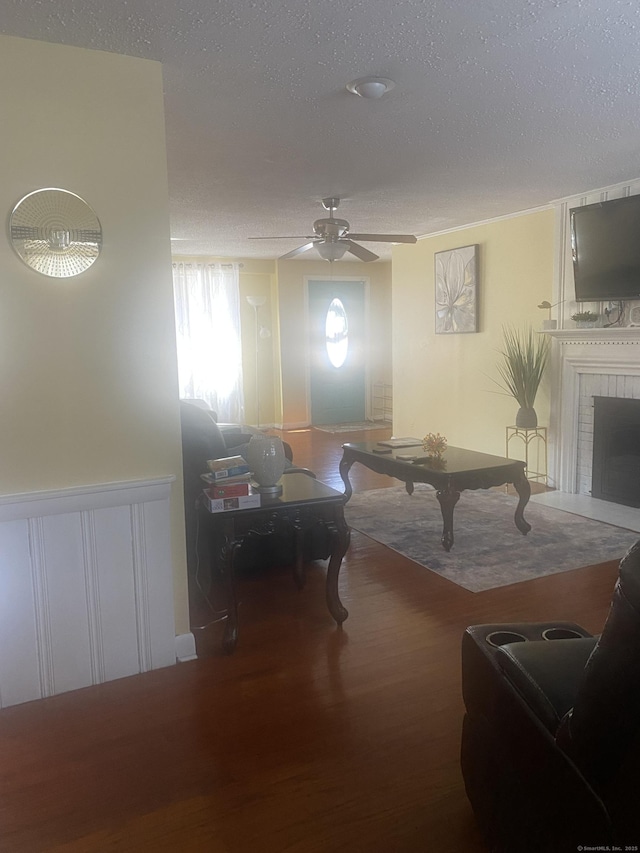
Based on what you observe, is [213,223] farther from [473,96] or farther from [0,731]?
[0,731]

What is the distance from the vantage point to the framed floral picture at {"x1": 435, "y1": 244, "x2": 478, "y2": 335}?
6.19 m

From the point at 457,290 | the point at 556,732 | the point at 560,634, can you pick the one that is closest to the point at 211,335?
the point at 457,290

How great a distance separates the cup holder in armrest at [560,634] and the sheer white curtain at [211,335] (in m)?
6.81

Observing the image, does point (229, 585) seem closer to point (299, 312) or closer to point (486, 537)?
point (486, 537)

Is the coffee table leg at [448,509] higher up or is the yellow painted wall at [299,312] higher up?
the yellow painted wall at [299,312]

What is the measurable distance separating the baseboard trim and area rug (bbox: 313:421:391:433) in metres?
6.10

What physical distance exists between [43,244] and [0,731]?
1726mm

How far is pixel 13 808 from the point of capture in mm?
1835

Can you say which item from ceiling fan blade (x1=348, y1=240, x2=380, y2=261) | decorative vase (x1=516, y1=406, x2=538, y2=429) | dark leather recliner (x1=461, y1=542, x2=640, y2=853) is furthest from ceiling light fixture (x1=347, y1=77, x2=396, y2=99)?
decorative vase (x1=516, y1=406, x2=538, y2=429)

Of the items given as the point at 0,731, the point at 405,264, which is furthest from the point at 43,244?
the point at 405,264

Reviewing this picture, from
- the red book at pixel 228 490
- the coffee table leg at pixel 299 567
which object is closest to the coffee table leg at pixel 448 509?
the coffee table leg at pixel 299 567

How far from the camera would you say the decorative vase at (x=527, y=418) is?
540cm

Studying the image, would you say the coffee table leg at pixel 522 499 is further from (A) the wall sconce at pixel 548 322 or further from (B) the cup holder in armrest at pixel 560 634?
(B) the cup holder in armrest at pixel 560 634

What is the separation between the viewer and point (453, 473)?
12.6 ft
